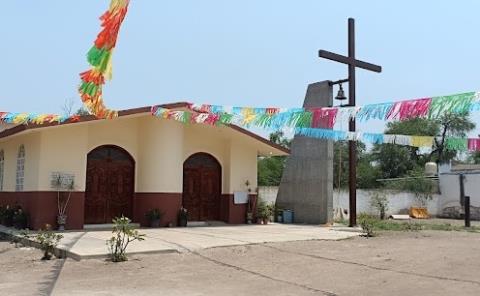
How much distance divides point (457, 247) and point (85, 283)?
808cm

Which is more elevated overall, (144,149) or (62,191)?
(144,149)

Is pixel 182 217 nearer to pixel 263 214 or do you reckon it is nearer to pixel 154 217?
pixel 154 217

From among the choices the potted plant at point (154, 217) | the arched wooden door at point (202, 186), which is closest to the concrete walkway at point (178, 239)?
the potted plant at point (154, 217)

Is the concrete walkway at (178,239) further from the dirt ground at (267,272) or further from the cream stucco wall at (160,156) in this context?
the cream stucco wall at (160,156)

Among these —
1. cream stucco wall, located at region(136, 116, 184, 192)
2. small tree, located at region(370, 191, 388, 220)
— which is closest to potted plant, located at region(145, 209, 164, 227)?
cream stucco wall, located at region(136, 116, 184, 192)

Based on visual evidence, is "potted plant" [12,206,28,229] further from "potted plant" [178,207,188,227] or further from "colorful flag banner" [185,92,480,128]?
"colorful flag banner" [185,92,480,128]

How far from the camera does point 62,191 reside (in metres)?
15.9

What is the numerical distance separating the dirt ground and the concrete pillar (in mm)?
6913

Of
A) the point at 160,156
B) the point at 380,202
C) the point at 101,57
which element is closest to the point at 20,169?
the point at 160,156

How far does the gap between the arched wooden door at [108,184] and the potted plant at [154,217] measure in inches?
36.1

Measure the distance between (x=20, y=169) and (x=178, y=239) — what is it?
21.6 ft

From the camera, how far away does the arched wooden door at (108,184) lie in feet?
56.0

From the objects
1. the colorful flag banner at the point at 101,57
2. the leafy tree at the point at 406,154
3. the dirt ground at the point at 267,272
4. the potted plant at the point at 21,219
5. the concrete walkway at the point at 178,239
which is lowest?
the dirt ground at the point at 267,272

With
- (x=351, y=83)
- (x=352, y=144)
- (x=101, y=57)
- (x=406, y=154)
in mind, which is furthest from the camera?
(x=406, y=154)
